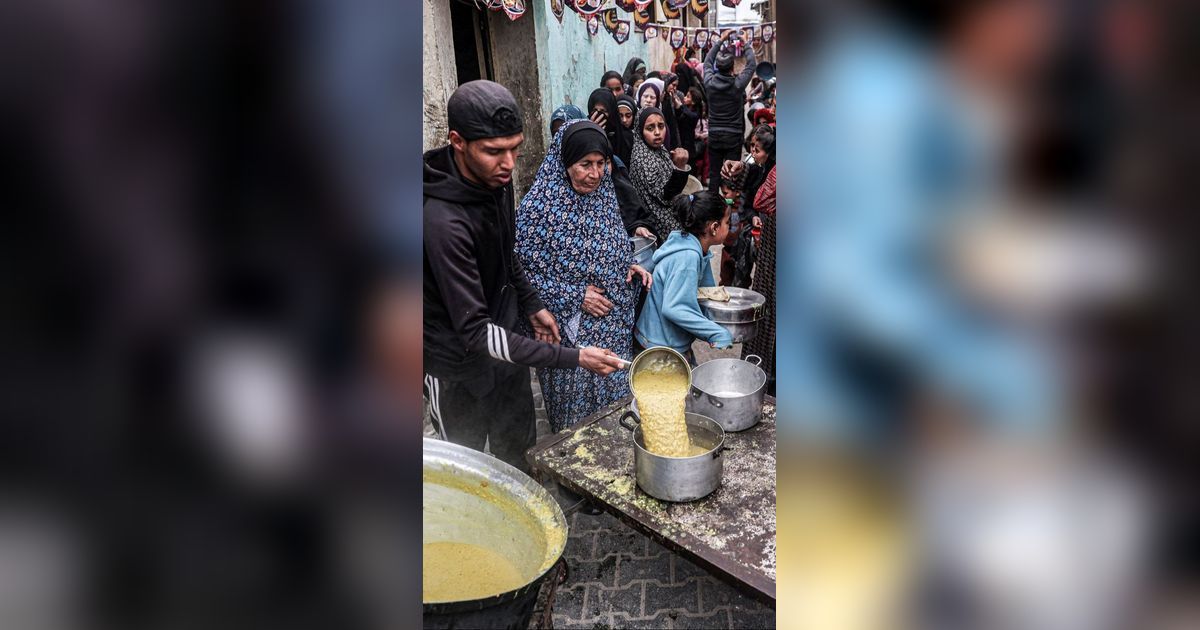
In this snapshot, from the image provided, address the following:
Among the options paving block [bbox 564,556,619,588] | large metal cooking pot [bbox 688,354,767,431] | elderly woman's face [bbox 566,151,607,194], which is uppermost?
elderly woman's face [bbox 566,151,607,194]

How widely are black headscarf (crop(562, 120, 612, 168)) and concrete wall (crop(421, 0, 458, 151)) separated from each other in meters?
2.00

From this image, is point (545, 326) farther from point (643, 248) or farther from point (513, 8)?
point (513, 8)

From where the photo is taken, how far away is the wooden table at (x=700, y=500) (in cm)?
224

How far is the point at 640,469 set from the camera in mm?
2584

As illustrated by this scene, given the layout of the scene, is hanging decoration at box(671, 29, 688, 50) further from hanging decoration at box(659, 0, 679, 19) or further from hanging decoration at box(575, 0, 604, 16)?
hanging decoration at box(575, 0, 604, 16)

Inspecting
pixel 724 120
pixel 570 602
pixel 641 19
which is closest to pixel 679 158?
pixel 724 120

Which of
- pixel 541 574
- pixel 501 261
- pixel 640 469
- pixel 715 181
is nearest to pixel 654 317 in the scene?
pixel 501 261

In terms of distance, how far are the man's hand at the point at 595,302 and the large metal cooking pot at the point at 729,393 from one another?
675 mm

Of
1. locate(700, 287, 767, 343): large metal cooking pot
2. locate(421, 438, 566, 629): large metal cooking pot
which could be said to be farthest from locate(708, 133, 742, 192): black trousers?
locate(421, 438, 566, 629): large metal cooking pot

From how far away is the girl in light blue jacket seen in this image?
382 cm
